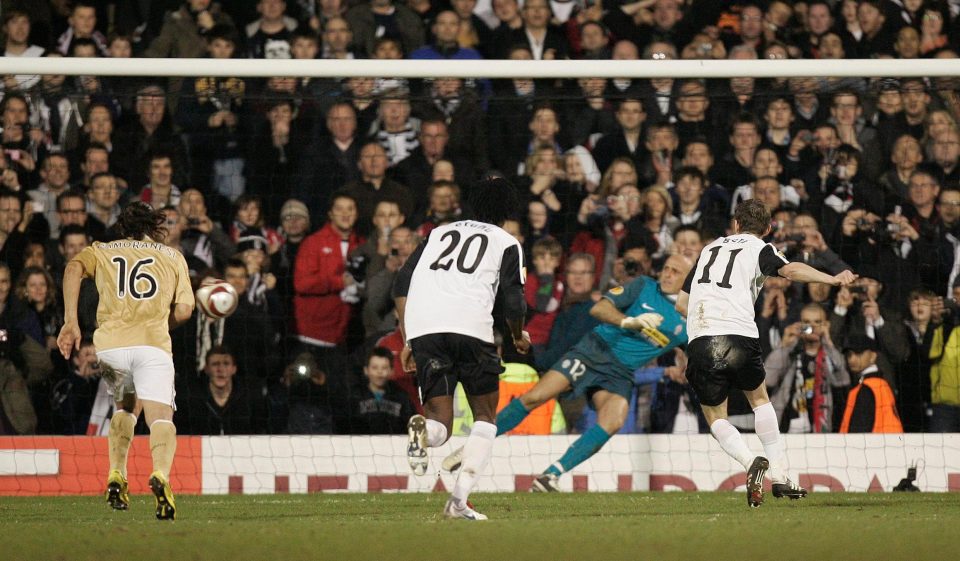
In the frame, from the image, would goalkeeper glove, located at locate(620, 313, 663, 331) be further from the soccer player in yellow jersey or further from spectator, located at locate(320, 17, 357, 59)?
spectator, located at locate(320, 17, 357, 59)

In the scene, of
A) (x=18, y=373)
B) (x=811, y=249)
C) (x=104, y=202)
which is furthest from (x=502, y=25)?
(x=18, y=373)

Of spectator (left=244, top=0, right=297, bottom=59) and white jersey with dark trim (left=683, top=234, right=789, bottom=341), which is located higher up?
spectator (left=244, top=0, right=297, bottom=59)

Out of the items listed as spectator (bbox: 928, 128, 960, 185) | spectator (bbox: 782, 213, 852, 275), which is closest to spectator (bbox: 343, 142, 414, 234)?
spectator (bbox: 782, 213, 852, 275)

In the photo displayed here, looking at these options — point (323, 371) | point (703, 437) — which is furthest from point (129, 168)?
point (703, 437)

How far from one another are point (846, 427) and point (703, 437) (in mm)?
1119

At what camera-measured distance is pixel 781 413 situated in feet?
34.7

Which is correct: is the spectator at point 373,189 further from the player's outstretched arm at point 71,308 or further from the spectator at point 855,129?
the player's outstretched arm at point 71,308

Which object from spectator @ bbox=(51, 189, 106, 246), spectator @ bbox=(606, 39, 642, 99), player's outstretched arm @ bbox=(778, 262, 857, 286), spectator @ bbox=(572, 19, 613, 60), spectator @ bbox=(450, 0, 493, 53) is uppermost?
spectator @ bbox=(450, 0, 493, 53)

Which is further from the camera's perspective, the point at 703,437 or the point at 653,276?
the point at 653,276

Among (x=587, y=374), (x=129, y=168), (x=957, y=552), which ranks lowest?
(x=957, y=552)

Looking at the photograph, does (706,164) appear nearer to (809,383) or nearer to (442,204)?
(809,383)

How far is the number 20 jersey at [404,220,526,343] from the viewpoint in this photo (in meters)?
6.74

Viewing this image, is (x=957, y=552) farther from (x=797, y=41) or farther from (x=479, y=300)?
(x=797, y=41)

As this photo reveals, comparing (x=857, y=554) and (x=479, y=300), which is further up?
(x=479, y=300)
